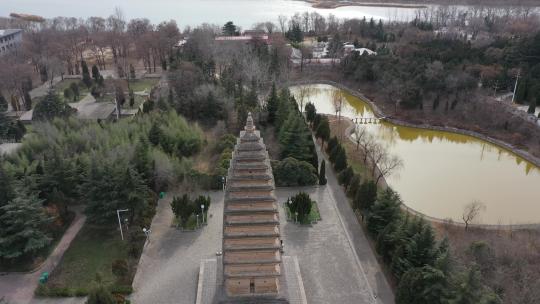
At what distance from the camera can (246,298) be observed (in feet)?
58.5

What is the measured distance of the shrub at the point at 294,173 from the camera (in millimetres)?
27375

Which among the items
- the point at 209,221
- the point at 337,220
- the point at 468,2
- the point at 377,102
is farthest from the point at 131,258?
the point at 468,2

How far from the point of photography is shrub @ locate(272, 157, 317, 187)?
27.4 m

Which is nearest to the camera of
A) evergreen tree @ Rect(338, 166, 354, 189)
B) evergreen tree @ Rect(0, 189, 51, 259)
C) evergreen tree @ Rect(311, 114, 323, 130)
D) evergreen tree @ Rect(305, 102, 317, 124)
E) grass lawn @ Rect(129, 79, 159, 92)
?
evergreen tree @ Rect(0, 189, 51, 259)

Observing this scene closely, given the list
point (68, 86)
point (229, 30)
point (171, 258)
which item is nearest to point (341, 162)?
point (171, 258)

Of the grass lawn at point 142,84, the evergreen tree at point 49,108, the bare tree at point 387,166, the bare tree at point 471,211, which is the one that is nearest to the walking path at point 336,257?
the bare tree at point 387,166

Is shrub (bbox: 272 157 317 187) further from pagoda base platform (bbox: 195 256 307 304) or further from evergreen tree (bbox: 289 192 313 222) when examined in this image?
pagoda base platform (bbox: 195 256 307 304)

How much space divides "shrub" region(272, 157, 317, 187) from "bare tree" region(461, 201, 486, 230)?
906 centimetres

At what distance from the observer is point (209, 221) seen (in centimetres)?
2405

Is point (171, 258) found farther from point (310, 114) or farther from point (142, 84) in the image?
point (142, 84)

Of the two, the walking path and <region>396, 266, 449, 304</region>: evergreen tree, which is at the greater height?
<region>396, 266, 449, 304</region>: evergreen tree

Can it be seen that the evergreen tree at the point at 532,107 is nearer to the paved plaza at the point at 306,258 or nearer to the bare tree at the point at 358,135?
the bare tree at the point at 358,135

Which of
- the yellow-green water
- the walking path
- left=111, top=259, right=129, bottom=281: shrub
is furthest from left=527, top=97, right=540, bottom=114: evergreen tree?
left=111, top=259, right=129, bottom=281: shrub

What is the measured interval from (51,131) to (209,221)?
13.2 meters
